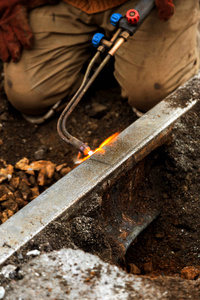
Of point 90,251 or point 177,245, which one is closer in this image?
point 90,251

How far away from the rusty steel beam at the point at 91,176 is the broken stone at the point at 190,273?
0.41 m

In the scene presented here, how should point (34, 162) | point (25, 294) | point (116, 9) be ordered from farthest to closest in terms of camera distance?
1. point (116, 9)
2. point (34, 162)
3. point (25, 294)

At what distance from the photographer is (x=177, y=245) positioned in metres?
1.58

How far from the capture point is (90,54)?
8.46 feet

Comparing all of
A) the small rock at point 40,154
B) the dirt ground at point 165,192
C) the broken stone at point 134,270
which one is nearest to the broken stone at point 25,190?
the dirt ground at point 165,192

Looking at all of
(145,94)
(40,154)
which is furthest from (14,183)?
(145,94)

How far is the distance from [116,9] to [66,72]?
504 mm

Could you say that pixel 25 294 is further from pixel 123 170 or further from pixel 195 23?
pixel 195 23

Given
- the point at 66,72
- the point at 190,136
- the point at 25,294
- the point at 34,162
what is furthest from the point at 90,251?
the point at 66,72

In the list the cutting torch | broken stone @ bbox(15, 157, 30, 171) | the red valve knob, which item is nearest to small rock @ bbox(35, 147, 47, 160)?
broken stone @ bbox(15, 157, 30, 171)

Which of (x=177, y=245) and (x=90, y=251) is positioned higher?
(x=90, y=251)

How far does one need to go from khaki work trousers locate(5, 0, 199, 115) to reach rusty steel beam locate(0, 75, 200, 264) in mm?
515

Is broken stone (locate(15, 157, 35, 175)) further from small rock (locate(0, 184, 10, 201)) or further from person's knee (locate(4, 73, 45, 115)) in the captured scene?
person's knee (locate(4, 73, 45, 115))

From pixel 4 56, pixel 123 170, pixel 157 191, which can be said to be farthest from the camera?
pixel 4 56
